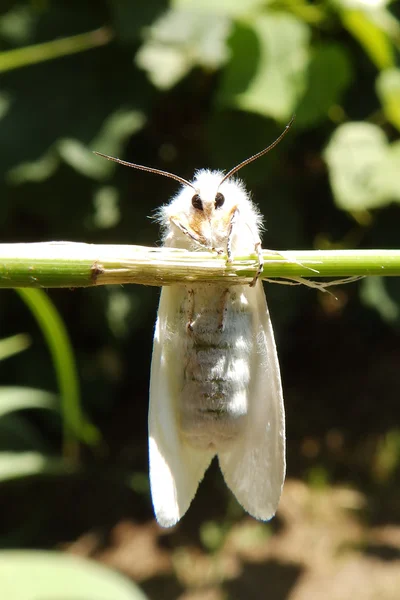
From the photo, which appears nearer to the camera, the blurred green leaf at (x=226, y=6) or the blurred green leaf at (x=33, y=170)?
the blurred green leaf at (x=226, y=6)

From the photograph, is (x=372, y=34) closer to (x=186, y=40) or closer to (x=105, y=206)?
(x=186, y=40)

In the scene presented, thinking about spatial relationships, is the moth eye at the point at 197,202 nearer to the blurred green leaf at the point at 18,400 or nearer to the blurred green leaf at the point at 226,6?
the blurred green leaf at the point at 18,400

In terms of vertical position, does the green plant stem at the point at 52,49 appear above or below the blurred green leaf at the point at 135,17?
above

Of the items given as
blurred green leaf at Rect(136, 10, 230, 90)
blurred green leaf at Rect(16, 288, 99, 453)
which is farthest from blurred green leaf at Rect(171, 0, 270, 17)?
blurred green leaf at Rect(16, 288, 99, 453)

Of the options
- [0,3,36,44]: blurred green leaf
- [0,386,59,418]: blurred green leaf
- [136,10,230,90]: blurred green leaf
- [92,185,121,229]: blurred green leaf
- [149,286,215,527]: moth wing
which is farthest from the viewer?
[92,185,121,229]: blurred green leaf

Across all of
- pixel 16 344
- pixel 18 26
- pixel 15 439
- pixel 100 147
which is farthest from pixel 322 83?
pixel 15 439

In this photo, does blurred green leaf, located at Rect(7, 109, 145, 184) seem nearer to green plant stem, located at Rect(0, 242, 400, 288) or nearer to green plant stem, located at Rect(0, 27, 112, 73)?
green plant stem, located at Rect(0, 27, 112, 73)

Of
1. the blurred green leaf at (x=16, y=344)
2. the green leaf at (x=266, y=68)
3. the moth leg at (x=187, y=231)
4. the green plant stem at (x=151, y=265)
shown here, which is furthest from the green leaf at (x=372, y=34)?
the blurred green leaf at (x=16, y=344)
